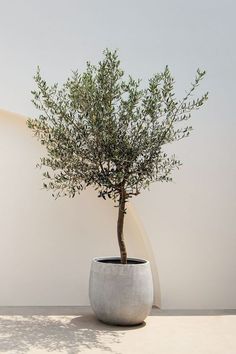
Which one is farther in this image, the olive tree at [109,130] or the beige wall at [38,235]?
the beige wall at [38,235]

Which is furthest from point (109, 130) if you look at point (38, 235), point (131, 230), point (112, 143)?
point (38, 235)

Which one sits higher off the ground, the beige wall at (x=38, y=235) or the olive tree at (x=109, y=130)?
the olive tree at (x=109, y=130)

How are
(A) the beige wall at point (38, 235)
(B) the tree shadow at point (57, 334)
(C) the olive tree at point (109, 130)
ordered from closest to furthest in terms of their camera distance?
(B) the tree shadow at point (57, 334)
(C) the olive tree at point (109, 130)
(A) the beige wall at point (38, 235)

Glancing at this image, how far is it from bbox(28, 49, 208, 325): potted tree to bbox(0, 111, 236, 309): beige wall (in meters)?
0.96

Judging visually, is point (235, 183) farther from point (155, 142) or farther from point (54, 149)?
point (54, 149)

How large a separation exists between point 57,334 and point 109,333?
1.89ft

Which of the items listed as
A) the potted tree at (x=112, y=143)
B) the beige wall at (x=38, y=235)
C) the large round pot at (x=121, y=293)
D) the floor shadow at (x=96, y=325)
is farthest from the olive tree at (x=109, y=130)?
the floor shadow at (x=96, y=325)

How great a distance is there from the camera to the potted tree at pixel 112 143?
499cm

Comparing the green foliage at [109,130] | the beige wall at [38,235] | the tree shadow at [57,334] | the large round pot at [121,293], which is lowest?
the tree shadow at [57,334]

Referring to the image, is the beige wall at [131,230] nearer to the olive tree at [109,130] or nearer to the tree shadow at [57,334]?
the tree shadow at [57,334]

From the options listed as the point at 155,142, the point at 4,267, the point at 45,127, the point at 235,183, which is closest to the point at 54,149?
the point at 45,127

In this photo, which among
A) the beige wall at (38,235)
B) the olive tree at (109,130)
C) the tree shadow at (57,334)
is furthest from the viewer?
the beige wall at (38,235)

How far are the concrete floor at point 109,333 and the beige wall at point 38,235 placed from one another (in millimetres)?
305

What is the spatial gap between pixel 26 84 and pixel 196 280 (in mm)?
3647
